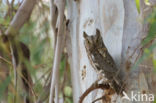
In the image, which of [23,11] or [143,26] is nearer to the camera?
[143,26]

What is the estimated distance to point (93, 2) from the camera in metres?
0.91

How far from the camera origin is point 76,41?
966 mm

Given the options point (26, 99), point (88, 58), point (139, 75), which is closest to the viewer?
point (139, 75)

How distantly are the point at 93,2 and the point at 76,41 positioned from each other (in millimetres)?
160

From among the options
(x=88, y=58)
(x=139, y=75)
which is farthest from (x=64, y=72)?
(x=139, y=75)

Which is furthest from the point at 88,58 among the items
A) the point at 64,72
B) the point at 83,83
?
the point at 64,72

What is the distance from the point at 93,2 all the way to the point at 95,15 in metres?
0.05

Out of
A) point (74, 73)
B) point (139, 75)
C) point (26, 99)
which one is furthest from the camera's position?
point (26, 99)

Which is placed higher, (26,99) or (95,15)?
(95,15)

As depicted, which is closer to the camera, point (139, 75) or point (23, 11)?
point (139, 75)

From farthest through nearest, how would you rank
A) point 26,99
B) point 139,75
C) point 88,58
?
point 26,99
point 88,58
point 139,75

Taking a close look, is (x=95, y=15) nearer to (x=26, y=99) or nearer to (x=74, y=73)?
(x=74, y=73)

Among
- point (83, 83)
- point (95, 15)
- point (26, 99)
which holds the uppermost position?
point (95, 15)

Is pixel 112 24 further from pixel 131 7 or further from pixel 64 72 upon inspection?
pixel 64 72
